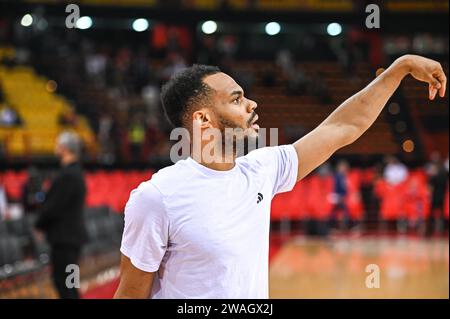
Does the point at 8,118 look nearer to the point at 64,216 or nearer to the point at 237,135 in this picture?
the point at 64,216

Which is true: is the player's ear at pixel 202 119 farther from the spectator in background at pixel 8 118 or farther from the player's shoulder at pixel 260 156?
the spectator in background at pixel 8 118

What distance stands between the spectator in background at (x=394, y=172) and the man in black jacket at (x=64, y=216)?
11.9 metres

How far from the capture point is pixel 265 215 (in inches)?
99.0

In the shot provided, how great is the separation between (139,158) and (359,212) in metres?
5.33

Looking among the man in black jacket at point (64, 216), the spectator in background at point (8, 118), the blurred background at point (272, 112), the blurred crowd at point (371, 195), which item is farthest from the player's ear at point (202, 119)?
the spectator in background at point (8, 118)

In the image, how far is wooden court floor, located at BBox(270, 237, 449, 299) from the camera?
857 centimetres

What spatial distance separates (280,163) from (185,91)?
44 cm

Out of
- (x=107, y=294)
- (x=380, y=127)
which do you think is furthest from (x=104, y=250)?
(x=380, y=127)

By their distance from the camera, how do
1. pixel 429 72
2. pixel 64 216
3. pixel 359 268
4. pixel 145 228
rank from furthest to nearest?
pixel 359 268 → pixel 64 216 → pixel 429 72 → pixel 145 228

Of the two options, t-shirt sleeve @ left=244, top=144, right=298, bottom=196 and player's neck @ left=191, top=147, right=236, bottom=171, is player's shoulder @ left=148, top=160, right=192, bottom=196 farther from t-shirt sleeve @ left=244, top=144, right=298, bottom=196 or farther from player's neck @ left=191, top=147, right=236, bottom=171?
t-shirt sleeve @ left=244, top=144, right=298, bottom=196

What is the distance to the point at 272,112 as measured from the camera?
862 inches

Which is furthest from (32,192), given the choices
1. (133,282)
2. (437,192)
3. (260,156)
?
(133,282)

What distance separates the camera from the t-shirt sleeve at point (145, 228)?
229cm

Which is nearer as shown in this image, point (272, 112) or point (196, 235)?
point (196, 235)
